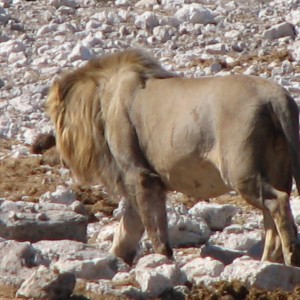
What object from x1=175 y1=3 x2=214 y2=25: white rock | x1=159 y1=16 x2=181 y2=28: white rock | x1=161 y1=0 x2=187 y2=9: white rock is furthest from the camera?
x1=161 y1=0 x2=187 y2=9: white rock

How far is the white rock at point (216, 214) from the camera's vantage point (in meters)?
11.0

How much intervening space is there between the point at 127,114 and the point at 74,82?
831mm

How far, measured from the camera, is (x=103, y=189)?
12180 millimetres

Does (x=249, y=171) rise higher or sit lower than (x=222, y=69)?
higher

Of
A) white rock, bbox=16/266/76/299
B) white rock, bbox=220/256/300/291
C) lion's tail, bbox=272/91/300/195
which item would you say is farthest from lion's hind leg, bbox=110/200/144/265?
white rock, bbox=16/266/76/299

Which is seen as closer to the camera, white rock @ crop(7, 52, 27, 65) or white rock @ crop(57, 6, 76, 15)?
white rock @ crop(7, 52, 27, 65)

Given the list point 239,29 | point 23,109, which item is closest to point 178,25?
point 239,29

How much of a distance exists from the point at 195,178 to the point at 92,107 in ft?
A: 3.96

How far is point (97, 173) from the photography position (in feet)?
35.3

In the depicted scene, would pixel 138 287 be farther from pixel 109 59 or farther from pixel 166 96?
pixel 109 59

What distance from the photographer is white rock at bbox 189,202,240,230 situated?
11.0 m

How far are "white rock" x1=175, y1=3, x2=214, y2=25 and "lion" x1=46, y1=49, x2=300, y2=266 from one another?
609 cm

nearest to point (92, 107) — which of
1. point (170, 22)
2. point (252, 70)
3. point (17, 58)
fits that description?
point (252, 70)

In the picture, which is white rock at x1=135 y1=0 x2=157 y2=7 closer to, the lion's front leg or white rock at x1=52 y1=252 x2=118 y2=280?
the lion's front leg
